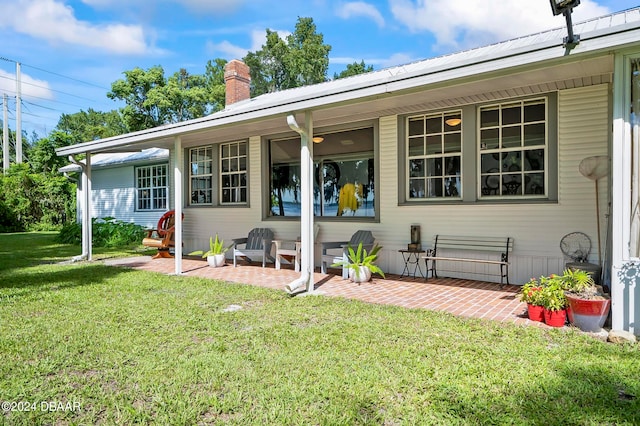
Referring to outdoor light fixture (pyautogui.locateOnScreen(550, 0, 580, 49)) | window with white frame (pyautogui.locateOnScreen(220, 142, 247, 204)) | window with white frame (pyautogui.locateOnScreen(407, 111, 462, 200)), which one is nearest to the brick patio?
window with white frame (pyautogui.locateOnScreen(407, 111, 462, 200))

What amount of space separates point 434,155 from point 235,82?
311 inches

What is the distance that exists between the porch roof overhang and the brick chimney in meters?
4.95

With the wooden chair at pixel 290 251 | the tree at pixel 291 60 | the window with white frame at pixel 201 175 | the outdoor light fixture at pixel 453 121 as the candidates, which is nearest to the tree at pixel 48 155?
the window with white frame at pixel 201 175

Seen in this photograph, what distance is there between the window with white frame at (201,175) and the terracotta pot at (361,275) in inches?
206

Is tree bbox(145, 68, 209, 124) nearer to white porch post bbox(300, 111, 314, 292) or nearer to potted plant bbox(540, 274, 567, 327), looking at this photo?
white porch post bbox(300, 111, 314, 292)

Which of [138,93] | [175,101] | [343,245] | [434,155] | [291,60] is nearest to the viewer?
[434,155]

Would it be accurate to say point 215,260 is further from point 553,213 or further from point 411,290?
point 553,213

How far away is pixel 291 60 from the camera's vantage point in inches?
1302

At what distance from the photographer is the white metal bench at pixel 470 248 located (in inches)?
240

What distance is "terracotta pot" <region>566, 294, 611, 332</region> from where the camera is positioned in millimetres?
3771

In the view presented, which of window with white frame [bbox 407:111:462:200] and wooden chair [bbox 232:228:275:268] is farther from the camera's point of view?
wooden chair [bbox 232:228:275:268]

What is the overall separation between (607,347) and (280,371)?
2.76 meters

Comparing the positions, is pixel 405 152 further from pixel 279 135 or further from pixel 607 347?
pixel 607 347

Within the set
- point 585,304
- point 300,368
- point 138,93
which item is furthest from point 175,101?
point 585,304
